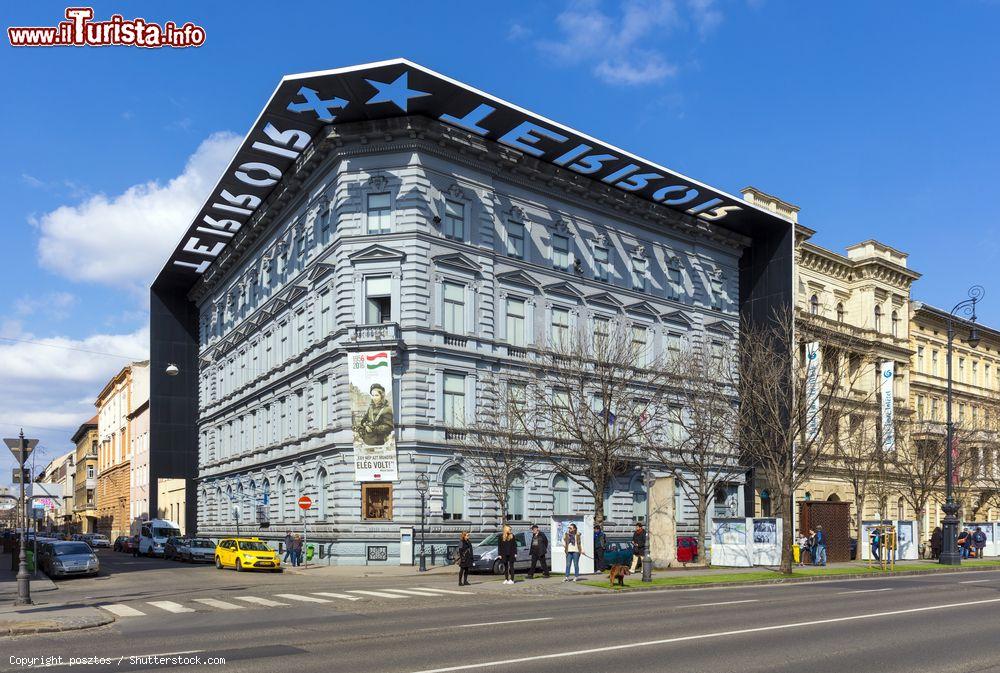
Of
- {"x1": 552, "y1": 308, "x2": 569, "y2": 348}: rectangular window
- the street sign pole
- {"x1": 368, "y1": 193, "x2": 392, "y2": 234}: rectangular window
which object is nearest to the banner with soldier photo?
{"x1": 368, "y1": 193, "x2": 392, "y2": 234}: rectangular window

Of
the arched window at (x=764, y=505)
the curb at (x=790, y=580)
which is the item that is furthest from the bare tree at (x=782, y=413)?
the arched window at (x=764, y=505)

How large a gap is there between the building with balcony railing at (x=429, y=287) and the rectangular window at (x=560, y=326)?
0.12m

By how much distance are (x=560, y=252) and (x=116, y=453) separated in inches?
3284

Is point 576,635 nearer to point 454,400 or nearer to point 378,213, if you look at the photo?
point 454,400

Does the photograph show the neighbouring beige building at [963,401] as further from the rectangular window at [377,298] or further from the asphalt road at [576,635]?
the asphalt road at [576,635]

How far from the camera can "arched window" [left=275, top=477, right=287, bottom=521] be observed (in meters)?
51.8

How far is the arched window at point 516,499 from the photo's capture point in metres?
46.2

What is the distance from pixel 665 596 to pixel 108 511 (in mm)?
109515

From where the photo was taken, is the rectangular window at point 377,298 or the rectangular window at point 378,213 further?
the rectangular window at point 378,213

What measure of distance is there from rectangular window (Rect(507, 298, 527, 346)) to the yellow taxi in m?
14.9

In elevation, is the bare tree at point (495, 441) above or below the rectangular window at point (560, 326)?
below

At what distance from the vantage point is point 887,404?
62.4 meters

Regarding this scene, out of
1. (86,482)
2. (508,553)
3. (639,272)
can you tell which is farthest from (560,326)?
(86,482)

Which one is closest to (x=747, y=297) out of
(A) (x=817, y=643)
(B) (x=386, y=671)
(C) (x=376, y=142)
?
(C) (x=376, y=142)
